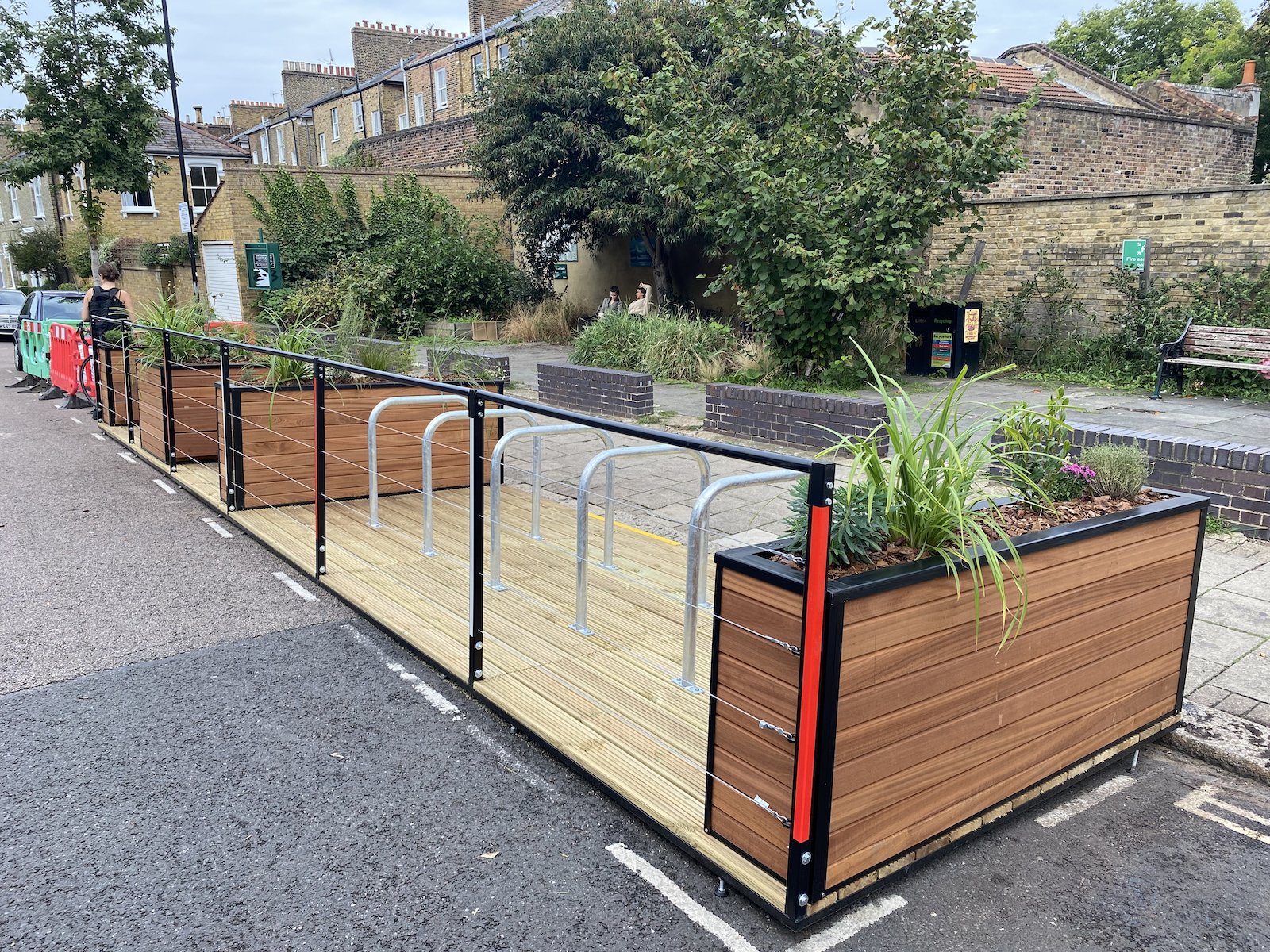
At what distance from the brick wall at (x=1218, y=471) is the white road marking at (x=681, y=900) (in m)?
5.02

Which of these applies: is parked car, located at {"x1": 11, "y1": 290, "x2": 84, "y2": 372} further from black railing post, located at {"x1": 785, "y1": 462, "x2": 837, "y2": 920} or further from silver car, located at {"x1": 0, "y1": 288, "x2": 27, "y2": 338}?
black railing post, located at {"x1": 785, "y1": 462, "x2": 837, "y2": 920}

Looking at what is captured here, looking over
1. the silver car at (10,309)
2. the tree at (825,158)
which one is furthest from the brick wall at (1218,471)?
the silver car at (10,309)

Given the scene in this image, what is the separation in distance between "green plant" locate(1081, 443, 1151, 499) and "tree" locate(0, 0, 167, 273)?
22626mm

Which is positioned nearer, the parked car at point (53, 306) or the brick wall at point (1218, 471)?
the brick wall at point (1218, 471)

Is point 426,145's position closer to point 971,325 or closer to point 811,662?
point 971,325

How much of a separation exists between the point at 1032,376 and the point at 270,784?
13.5m

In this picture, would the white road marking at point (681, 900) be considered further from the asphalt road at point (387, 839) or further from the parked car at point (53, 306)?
the parked car at point (53, 306)

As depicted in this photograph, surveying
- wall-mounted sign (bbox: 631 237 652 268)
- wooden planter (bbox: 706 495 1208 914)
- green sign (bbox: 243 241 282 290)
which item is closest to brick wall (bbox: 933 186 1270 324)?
wall-mounted sign (bbox: 631 237 652 268)

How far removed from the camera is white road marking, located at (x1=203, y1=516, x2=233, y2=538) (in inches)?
282

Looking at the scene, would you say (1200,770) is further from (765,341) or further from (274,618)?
(765,341)

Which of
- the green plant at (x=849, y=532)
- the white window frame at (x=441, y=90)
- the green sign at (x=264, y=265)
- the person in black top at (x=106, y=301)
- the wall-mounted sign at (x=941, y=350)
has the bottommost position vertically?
the wall-mounted sign at (x=941, y=350)

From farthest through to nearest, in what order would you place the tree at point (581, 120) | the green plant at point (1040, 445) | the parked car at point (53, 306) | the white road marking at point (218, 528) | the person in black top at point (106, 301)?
the tree at point (581, 120)
the parked car at point (53, 306)
the person in black top at point (106, 301)
the white road marking at point (218, 528)
the green plant at point (1040, 445)

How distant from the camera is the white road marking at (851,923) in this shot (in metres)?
2.71

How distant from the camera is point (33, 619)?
17.4 ft
